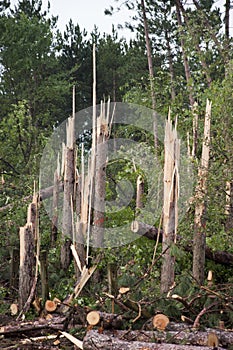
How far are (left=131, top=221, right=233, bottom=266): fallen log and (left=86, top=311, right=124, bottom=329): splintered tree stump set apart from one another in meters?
2.38

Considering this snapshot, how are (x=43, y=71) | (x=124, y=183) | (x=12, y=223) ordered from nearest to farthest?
(x=12, y=223) < (x=124, y=183) < (x=43, y=71)

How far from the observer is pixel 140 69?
61.4 feet

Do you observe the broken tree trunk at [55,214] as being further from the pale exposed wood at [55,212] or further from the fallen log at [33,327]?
the fallen log at [33,327]

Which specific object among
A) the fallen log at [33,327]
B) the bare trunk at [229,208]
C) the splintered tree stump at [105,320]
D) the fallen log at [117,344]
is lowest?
the fallen log at [33,327]

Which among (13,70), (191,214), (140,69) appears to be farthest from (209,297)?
(140,69)

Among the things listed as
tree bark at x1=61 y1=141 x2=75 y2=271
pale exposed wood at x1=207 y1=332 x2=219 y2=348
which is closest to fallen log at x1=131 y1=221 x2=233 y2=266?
tree bark at x1=61 y1=141 x2=75 y2=271

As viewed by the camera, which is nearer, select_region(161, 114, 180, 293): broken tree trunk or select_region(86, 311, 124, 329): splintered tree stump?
select_region(86, 311, 124, 329): splintered tree stump

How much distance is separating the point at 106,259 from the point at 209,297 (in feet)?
7.07

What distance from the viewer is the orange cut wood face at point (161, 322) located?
156 inches

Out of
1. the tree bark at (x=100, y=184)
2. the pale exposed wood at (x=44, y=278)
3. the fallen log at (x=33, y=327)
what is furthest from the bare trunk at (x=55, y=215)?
the fallen log at (x=33, y=327)

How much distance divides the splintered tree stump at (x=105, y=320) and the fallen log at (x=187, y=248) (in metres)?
2.38

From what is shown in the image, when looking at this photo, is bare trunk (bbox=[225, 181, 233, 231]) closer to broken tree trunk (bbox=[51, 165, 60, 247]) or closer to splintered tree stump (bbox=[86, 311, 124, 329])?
splintered tree stump (bbox=[86, 311, 124, 329])

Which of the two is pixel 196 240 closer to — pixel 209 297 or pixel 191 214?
pixel 191 214

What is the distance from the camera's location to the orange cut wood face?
13.0 ft
